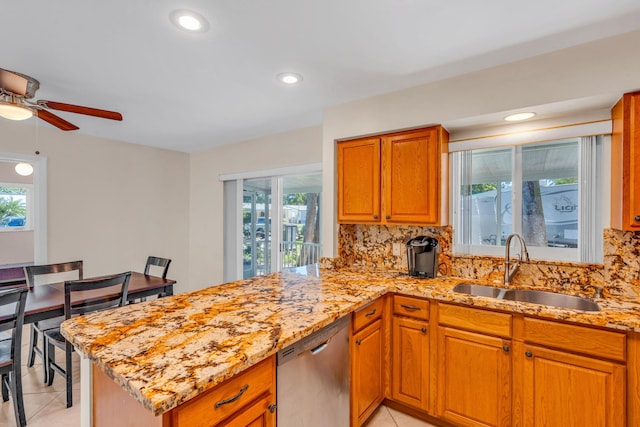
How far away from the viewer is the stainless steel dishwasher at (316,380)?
136 centimetres

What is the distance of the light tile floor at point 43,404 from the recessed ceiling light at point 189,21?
2.65 meters

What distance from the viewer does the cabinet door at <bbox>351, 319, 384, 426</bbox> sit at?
6.07 ft

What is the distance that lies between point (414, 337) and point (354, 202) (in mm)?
1169

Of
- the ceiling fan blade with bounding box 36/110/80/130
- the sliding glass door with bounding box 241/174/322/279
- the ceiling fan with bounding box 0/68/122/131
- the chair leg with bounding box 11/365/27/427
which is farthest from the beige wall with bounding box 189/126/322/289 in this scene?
the chair leg with bounding box 11/365/27/427

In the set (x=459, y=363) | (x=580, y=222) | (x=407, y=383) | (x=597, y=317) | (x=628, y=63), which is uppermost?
(x=628, y=63)

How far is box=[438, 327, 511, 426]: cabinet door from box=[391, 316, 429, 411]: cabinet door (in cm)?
10

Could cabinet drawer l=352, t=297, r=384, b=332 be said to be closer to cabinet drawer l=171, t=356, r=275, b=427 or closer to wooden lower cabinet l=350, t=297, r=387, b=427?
wooden lower cabinet l=350, t=297, r=387, b=427

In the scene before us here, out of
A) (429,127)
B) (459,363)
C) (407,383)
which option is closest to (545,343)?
(459,363)

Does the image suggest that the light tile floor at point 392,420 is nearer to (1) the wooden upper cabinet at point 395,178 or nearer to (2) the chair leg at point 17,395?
(1) the wooden upper cabinet at point 395,178

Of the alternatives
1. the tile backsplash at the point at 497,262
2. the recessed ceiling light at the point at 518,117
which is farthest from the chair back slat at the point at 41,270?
the recessed ceiling light at the point at 518,117

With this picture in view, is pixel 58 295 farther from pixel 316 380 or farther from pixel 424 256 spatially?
pixel 424 256

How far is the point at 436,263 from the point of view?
2.40 m

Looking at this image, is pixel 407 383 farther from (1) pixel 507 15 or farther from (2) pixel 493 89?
(1) pixel 507 15

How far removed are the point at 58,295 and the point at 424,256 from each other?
119 inches
